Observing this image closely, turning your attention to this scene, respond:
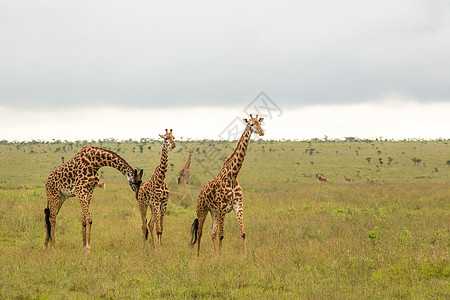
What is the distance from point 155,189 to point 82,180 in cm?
188

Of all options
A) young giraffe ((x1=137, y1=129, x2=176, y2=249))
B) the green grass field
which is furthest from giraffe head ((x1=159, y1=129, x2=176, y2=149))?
the green grass field

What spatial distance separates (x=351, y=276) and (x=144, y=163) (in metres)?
42.9

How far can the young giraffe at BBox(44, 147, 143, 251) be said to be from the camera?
11062mm

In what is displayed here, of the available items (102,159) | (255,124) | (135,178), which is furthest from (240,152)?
(102,159)

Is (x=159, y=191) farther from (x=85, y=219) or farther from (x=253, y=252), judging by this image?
(x=253, y=252)

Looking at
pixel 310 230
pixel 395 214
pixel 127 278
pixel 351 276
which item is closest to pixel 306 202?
pixel 395 214

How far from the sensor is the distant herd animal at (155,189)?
1009 cm

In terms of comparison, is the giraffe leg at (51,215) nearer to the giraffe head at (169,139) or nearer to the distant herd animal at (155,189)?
the distant herd animal at (155,189)

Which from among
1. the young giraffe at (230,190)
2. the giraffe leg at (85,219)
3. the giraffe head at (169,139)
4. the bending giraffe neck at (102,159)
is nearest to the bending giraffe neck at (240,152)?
the young giraffe at (230,190)

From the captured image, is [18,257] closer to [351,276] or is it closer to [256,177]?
[351,276]

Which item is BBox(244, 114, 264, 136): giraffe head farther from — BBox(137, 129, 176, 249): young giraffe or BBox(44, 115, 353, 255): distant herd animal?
BBox(137, 129, 176, 249): young giraffe

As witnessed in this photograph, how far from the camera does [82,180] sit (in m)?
11.1

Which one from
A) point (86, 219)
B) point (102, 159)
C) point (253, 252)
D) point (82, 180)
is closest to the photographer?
point (253, 252)

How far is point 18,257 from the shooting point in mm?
10023
